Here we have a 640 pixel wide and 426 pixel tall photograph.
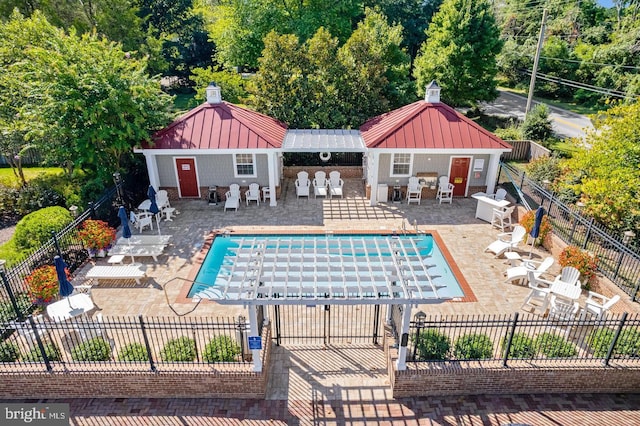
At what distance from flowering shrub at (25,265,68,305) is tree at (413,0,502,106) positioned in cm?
2603

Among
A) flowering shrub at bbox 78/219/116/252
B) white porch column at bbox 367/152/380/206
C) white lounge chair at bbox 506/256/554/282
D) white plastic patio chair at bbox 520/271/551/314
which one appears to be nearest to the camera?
white plastic patio chair at bbox 520/271/551/314

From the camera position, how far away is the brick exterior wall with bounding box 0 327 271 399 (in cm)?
827

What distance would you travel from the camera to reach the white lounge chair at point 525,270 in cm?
1185

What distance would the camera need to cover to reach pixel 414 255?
9414mm

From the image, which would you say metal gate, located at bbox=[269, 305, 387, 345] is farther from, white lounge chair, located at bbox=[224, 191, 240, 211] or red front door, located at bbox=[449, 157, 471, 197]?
red front door, located at bbox=[449, 157, 471, 197]

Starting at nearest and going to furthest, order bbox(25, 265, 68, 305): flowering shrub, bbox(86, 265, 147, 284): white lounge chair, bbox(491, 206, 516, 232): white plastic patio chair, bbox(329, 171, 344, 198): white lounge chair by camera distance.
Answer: bbox(25, 265, 68, 305): flowering shrub < bbox(86, 265, 147, 284): white lounge chair < bbox(491, 206, 516, 232): white plastic patio chair < bbox(329, 171, 344, 198): white lounge chair

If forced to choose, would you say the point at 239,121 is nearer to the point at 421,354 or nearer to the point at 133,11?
the point at 421,354

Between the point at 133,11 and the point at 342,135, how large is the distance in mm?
21802

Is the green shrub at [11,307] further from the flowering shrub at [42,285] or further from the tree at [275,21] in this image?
the tree at [275,21]

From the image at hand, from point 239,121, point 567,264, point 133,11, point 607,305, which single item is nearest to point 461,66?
point 239,121

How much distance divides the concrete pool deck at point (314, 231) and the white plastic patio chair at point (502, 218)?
33 cm

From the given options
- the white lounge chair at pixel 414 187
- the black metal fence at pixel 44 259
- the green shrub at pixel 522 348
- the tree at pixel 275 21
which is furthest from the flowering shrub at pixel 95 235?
the tree at pixel 275 21

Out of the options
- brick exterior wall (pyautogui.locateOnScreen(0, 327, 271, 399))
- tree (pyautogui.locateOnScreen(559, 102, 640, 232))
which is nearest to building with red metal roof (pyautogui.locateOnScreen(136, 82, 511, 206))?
tree (pyautogui.locateOnScreen(559, 102, 640, 232))

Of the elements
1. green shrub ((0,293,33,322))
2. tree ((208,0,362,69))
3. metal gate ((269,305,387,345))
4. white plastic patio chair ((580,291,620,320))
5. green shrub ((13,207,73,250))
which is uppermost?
tree ((208,0,362,69))
